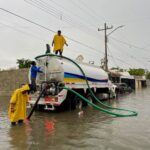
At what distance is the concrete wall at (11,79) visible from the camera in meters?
33.4

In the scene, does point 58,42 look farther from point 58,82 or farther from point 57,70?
point 58,82

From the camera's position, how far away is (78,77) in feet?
56.7

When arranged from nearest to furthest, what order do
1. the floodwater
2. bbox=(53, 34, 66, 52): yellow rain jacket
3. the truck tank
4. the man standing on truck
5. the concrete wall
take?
the floodwater, the man standing on truck, the truck tank, bbox=(53, 34, 66, 52): yellow rain jacket, the concrete wall

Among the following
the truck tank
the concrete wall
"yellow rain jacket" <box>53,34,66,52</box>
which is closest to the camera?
the truck tank

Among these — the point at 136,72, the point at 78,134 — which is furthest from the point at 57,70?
the point at 136,72

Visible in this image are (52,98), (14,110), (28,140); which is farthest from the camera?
(52,98)

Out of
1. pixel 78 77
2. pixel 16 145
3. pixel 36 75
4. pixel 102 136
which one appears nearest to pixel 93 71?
pixel 78 77

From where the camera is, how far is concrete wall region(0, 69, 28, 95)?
3338cm

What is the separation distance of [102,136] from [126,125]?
2.33m

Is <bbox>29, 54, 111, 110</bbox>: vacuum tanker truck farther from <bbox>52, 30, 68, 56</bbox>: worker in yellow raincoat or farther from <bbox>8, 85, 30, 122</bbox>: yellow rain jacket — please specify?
<bbox>8, 85, 30, 122</bbox>: yellow rain jacket

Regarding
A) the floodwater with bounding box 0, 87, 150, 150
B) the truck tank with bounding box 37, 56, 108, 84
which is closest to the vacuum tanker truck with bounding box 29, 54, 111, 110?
the truck tank with bounding box 37, 56, 108, 84

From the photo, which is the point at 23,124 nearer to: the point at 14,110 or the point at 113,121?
the point at 14,110

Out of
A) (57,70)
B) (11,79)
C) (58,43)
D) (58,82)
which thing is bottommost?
(58,82)

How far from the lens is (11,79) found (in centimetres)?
3450
